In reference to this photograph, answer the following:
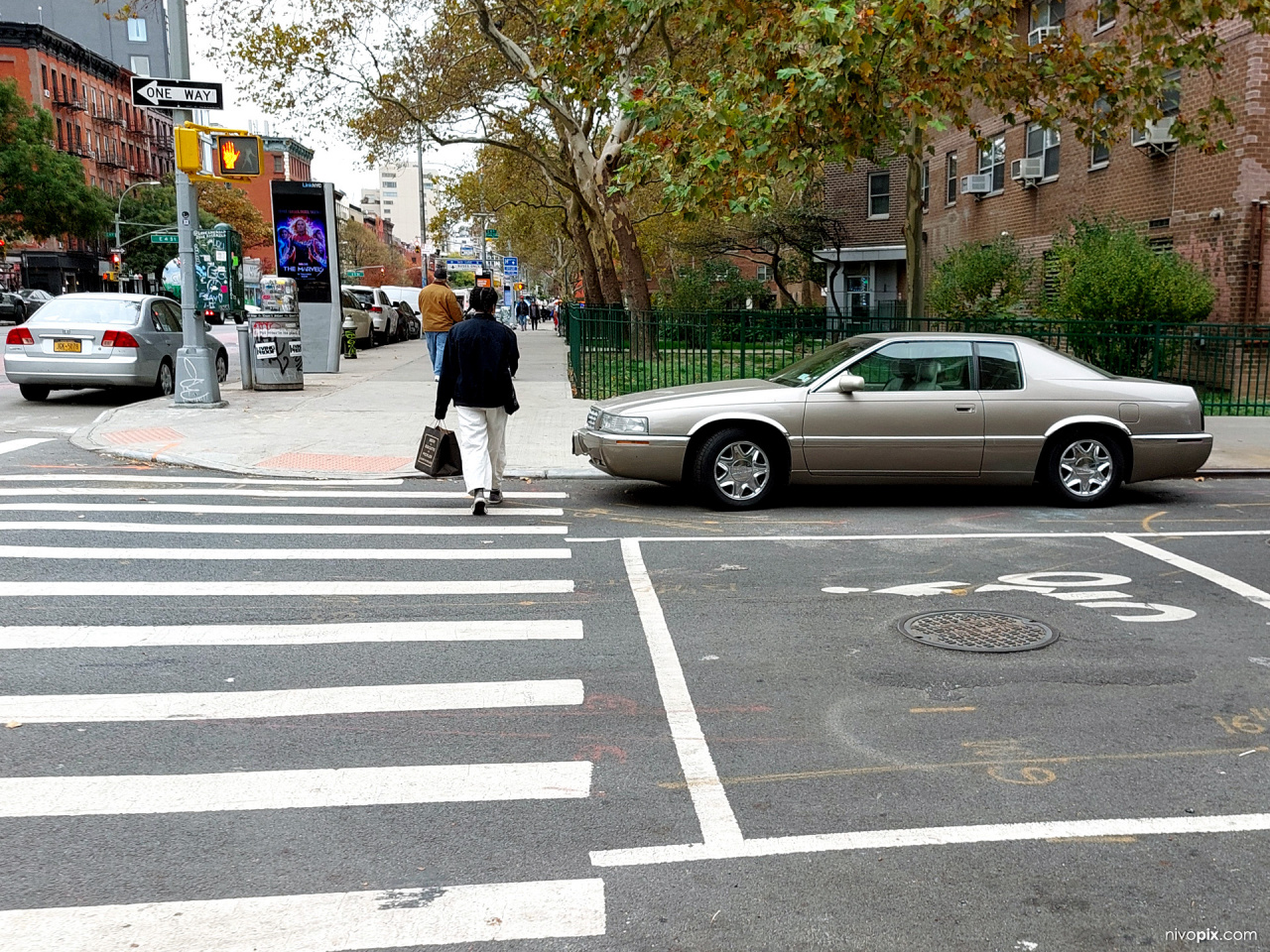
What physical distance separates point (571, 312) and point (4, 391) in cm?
924

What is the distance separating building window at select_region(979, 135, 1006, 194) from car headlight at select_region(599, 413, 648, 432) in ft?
69.6

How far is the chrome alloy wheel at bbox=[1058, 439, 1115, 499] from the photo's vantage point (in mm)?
10016

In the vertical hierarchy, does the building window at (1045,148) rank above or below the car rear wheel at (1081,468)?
above

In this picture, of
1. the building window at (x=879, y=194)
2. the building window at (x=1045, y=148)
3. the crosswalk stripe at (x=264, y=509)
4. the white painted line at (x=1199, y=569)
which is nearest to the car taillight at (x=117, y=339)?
the crosswalk stripe at (x=264, y=509)

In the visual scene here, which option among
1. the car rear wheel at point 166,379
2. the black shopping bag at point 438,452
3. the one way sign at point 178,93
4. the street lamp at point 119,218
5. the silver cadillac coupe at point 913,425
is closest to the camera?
the silver cadillac coupe at point 913,425

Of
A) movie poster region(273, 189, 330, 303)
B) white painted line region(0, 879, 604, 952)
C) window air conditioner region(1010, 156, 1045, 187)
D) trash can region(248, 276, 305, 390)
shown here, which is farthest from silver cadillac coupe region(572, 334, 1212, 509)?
window air conditioner region(1010, 156, 1045, 187)

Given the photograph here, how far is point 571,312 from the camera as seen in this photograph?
18.8 meters

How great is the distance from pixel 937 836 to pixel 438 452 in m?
7.17

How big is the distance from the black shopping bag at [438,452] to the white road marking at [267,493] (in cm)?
27

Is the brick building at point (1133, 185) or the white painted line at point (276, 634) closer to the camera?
the white painted line at point (276, 634)

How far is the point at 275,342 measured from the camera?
59.6 ft

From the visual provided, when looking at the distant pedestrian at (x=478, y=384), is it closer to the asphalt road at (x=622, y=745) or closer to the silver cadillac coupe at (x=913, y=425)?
the silver cadillac coupe at (x=913, y=425)

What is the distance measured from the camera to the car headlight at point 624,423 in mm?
9555

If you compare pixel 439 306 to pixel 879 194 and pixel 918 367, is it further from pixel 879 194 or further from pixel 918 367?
pixel 879 194
